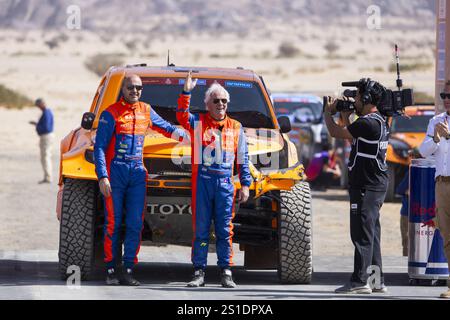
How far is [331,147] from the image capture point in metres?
26.7

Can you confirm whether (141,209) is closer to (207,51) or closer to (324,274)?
(324,274)

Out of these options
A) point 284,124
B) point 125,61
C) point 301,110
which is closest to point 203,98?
point 284,124

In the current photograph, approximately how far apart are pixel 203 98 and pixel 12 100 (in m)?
39.9

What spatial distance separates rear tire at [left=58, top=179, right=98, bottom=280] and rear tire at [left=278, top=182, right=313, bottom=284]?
162 centimetres

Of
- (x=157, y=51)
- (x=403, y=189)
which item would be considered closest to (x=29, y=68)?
(x=157, y=51)

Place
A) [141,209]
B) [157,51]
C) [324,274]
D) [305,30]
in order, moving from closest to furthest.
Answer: [141,209] → [324,274] → [157,51] → [305,30]

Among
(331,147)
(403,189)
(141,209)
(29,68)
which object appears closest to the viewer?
(141,209)

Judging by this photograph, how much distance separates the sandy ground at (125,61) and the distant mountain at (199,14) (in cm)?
518

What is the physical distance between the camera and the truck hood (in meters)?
11.7

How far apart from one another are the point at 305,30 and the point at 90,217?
125 m

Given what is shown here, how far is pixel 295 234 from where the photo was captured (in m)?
11.7

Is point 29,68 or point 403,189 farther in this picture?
point 29,68

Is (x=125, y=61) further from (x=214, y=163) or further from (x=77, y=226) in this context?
(x=214, y=163)

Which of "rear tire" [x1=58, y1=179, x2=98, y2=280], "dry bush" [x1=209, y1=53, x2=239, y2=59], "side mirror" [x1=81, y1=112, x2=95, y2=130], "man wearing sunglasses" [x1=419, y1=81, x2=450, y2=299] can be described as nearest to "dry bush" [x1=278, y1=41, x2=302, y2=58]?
"dry bush" [x1=209, y1=53, x2=239, y2=59]
